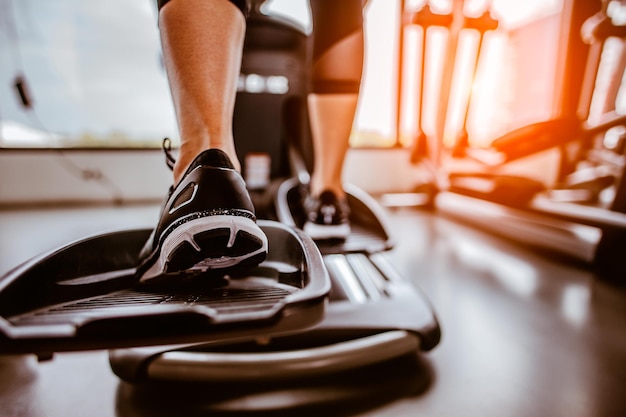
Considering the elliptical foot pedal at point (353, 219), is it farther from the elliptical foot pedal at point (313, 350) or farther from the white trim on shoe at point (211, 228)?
the white trim on shoe at point (211, 228)

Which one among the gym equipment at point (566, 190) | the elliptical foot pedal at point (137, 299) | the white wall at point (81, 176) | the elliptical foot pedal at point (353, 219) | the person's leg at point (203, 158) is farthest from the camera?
the white wall at point (81, 176)

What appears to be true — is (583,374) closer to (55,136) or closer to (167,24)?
(167,24)

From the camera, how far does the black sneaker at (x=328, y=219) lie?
0.96m

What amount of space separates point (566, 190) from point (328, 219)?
2408 millimetres

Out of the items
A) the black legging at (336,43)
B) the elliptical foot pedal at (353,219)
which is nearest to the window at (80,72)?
the elliptical foot pedal at (353,219)

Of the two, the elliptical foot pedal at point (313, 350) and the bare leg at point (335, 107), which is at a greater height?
the bare leg at point (335, 107)

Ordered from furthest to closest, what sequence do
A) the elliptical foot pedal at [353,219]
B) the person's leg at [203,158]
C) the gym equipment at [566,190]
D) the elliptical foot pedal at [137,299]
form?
1. the gym equipment at [566,190]
2. the elliptical foot pedal at [353,219]
3. the person's leg at [203,158]
4. the elliptical foot pedal at [137,299]

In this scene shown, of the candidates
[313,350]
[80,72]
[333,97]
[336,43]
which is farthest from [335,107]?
[80,72]

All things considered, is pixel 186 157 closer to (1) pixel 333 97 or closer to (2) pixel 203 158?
(2) pixel 203 158

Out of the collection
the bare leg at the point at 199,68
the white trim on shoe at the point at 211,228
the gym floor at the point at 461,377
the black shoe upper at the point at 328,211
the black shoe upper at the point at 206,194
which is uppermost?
the bare leg at the point at 199,68

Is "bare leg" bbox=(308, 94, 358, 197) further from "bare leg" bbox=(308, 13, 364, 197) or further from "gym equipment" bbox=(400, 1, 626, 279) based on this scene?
"gym equipment" bbox=(400, 1, 626, 279)

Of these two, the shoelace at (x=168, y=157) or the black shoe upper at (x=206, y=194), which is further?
the shoelace at (x=168, y=157)

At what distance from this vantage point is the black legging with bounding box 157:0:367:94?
37.6 inches

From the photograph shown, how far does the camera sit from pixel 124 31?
250 cm
